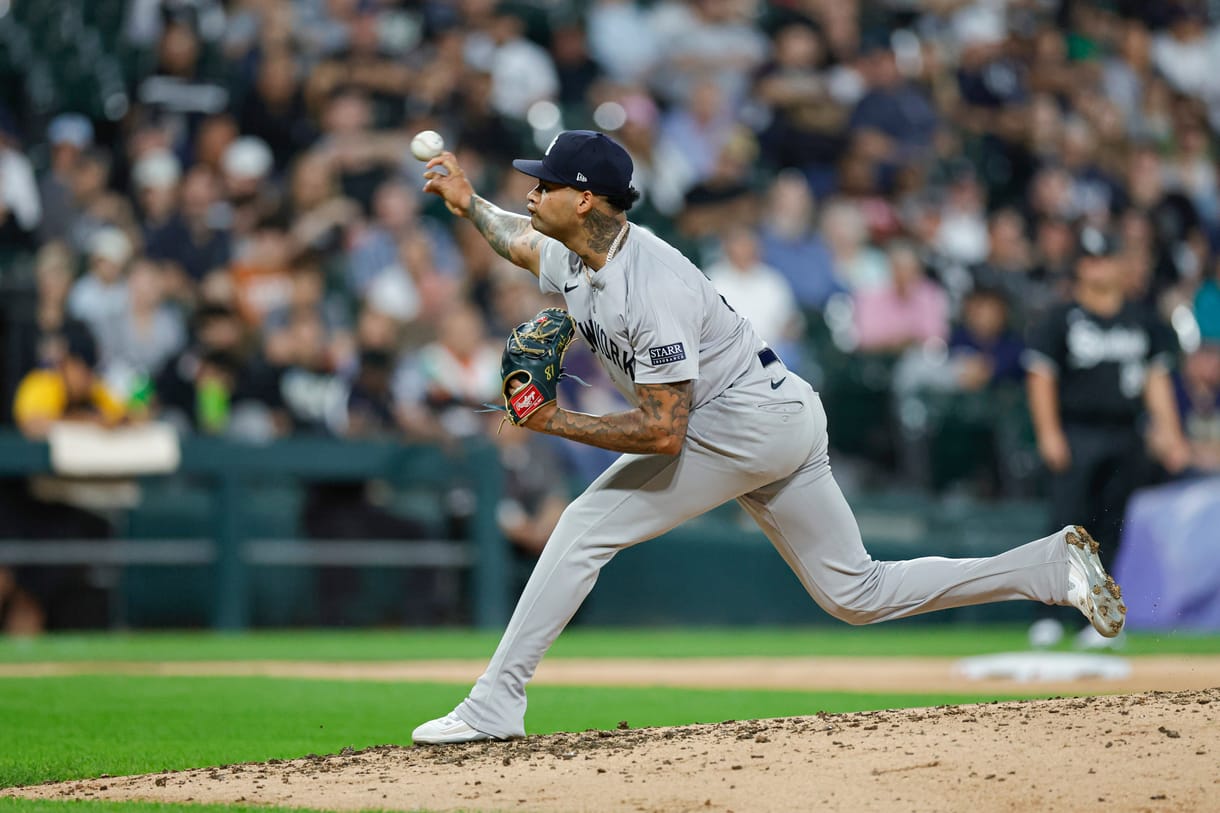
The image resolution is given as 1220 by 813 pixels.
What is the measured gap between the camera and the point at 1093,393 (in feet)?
36.5

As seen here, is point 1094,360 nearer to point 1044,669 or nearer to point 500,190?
point 1044,669

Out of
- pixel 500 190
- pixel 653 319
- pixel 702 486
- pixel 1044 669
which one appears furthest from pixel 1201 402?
pixel 653 319

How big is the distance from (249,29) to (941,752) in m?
11.7

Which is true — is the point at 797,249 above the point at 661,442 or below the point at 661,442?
above

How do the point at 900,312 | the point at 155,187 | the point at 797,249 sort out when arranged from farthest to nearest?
the point at 797,249 < the point at 900,312 < the point at 155,187

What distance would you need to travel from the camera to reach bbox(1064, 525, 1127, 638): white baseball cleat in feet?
18.8

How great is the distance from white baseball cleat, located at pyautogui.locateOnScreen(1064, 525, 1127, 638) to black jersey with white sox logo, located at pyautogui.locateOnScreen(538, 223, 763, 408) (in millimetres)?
1305

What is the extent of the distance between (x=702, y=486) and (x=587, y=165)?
3.71 ft

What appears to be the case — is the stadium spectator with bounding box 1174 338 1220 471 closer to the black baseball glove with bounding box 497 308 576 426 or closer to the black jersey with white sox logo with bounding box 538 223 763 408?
the black jersey with white sox logo with bounding box 538 223 763 408

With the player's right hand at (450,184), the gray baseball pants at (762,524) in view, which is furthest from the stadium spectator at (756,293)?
the gray baseball pants at (762,524)

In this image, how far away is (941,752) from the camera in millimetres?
5117

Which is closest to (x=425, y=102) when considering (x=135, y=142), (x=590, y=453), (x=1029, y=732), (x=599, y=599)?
(x=135, y=142)

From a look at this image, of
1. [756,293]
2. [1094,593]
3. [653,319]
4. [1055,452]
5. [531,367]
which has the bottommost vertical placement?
[1094,593]

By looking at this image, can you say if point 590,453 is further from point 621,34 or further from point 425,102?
point 621,34
